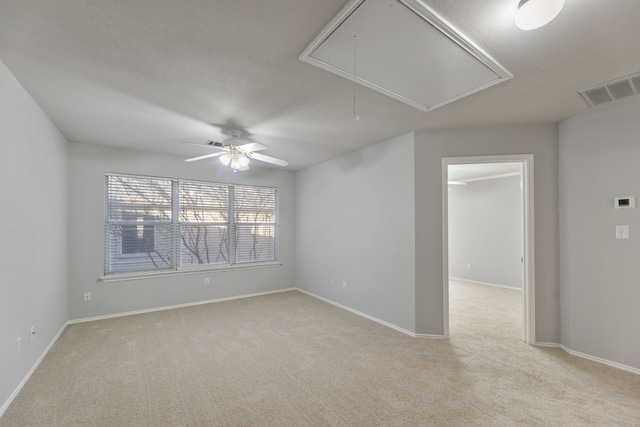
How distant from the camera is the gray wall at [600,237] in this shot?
259 centimetres

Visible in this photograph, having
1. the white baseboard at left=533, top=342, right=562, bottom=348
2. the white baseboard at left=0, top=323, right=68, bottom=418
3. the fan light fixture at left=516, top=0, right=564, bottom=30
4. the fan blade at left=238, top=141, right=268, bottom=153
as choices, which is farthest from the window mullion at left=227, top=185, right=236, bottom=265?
the fan light fixture at left=516, top=0, right=564, bottom=30

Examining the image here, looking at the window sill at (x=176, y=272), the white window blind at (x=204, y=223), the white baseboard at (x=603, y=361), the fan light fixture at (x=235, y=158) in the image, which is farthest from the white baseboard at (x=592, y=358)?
the white window blind at (x=204, y=223)

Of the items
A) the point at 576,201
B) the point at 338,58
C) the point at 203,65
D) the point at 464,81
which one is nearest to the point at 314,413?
the point at 338,58

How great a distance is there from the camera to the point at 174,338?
10.9ft

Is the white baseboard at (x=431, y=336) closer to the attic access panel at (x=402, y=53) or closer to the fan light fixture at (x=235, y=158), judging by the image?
the attic access panel at (x=402, y=53)

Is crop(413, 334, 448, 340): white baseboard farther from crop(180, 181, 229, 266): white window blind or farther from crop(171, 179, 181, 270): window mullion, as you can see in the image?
crop(171, 179, 181, 270): window mullion

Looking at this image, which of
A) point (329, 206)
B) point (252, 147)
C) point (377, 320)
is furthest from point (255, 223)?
point (377, 320)

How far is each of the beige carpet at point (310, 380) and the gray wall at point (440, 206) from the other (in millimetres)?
362

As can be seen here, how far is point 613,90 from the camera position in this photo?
2328 mm

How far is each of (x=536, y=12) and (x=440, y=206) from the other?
2.29 m

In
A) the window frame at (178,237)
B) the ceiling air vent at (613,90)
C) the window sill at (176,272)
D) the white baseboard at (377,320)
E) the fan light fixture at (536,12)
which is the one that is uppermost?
the ceiling air vent at (613,90)

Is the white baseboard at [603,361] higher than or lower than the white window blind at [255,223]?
lower

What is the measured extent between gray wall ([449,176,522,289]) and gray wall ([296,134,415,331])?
12.6ft

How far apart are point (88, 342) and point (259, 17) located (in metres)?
3.85
